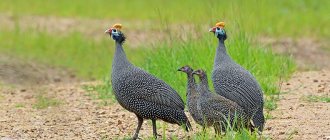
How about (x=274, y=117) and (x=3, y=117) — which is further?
(x=3, y=117)

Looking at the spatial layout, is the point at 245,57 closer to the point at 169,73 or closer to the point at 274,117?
the point at 169,73

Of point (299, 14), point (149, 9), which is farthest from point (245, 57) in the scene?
point (149, 9)

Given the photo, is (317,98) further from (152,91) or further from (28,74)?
(28,74)

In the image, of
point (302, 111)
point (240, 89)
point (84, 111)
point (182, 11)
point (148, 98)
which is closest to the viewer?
point (240, 89)

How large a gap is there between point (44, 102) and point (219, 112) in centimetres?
356

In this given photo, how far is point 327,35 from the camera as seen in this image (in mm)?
15727

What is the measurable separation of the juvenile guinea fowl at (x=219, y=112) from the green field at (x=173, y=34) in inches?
70.0

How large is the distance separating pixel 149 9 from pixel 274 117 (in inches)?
427

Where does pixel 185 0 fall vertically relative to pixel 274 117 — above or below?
above

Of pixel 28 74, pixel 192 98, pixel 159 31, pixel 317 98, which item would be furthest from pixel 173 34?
pixel 192 98

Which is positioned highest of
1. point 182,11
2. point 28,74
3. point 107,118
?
point 182,11

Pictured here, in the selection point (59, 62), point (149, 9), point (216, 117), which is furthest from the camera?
point (149, 9)

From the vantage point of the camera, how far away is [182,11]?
18047mm

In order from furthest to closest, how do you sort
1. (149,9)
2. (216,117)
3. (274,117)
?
(149,9) < (274,117) < (216,117)
